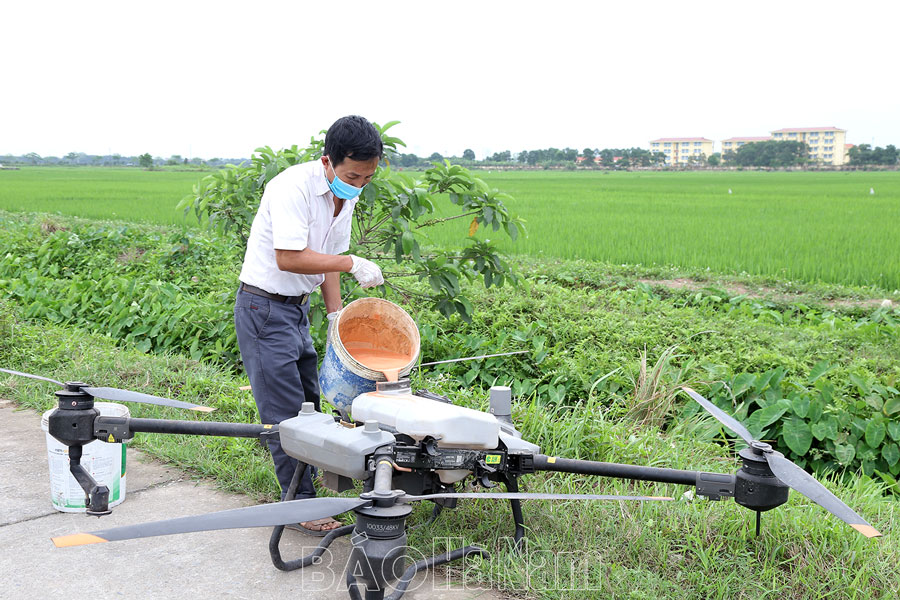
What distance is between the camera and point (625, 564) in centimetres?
291

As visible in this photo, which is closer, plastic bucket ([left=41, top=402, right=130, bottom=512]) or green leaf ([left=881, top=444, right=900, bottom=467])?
plastic bucket ([left=41, top=402, right=130, bottom=512])

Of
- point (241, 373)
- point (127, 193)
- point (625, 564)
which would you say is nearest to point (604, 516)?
point (625, 564)

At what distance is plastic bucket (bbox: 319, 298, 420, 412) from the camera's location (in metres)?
3.03

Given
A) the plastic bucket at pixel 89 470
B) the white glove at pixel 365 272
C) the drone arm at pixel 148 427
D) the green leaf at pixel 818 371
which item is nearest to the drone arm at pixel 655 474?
the white glove at pixel 365 272

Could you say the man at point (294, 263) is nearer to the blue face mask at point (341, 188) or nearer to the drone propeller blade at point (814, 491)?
the blue face mask at point (341, 188)

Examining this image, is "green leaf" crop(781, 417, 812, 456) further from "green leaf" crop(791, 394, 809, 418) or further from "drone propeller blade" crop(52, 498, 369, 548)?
"drone propeller blade" crop(52, 498, 369, 548)

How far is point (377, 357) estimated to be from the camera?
11.0 feet

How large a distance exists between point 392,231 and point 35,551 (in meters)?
2.72

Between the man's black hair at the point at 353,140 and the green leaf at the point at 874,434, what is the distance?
11.2ft

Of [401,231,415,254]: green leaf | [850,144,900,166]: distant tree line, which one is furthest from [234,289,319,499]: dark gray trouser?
[850,144,900,166]: distant tree line

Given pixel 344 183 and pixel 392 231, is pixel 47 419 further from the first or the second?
pixel 392 231

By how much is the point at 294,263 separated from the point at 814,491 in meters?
1.97

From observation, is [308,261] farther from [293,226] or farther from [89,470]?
[89,470]

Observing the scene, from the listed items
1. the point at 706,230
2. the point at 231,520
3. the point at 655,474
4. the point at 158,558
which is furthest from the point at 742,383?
the point at 706,230
